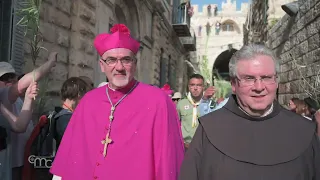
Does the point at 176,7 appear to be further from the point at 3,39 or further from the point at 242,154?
the point at 242,154

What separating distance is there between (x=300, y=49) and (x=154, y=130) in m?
7.16

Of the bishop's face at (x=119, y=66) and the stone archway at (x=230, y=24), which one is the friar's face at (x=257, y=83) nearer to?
the bishop's face at (x=119, y=66)

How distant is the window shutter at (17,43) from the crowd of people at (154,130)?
1.39 meters

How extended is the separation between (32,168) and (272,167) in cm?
230

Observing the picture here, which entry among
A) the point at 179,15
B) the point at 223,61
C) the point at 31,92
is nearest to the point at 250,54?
the point at 31,92

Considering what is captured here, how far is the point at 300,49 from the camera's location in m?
8.71

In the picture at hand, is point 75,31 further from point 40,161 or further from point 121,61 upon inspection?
point 121,61

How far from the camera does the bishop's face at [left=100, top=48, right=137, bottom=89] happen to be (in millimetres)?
2549

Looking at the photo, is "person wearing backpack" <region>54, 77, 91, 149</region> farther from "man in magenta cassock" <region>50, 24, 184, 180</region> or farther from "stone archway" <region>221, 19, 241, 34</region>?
"stone archway" <region>221, 19, 241, 34</region>

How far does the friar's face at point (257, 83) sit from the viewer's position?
191cm

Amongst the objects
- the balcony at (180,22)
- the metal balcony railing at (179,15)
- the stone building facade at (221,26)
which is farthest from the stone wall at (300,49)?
the stone building facade at (221,26)

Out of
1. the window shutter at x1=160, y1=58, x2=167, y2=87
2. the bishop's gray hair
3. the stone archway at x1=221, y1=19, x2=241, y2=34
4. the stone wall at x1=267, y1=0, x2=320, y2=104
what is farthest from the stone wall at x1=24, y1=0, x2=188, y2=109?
the stone archway at x1=221, y1=19, x2=241, y2=34

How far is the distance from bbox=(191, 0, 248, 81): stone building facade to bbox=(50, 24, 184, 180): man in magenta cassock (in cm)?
3474

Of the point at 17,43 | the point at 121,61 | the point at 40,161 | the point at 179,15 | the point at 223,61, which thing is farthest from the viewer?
the point at 223,61
